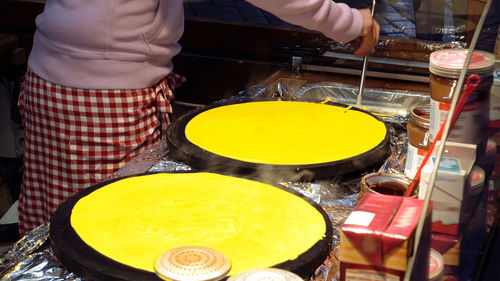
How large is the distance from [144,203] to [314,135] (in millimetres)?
600

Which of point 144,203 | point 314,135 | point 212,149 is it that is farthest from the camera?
point 314,135

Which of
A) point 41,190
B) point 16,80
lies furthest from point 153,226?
point 16,80

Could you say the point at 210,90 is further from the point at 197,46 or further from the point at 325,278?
the point at 325,278

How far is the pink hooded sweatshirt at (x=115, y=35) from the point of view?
6.04ft

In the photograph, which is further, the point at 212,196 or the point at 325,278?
the point at 212,196

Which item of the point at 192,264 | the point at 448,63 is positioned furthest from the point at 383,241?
the point at 448,63

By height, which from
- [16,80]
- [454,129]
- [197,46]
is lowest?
[16,80]

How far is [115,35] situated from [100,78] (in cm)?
15

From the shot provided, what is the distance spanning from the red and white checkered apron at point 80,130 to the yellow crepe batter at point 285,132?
1.02 ft

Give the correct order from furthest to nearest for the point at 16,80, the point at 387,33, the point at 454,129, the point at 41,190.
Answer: the point at 16,80 → the point at 387,33 → the point at 41,190 → the point at 454,129

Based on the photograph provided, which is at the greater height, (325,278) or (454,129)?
(454,129)

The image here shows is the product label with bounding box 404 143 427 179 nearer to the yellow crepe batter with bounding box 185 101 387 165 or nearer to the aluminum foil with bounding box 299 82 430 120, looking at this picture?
the yellow crepe batter with bounding box 185 101 387 165

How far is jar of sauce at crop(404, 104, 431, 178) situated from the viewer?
127 cm

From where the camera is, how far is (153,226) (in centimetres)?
113
